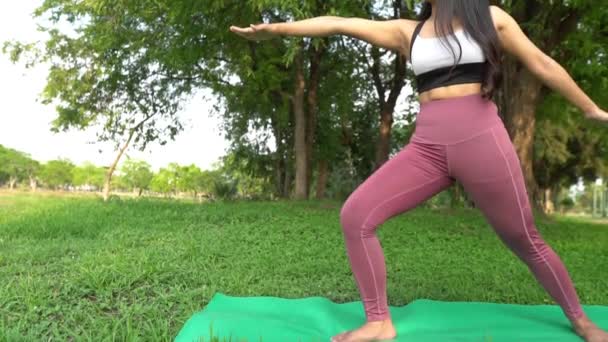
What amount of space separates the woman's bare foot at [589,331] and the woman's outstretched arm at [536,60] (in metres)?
1.08

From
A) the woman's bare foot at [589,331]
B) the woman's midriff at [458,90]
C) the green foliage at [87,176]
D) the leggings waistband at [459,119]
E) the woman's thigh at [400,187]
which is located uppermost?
the green foliage at [87,176]

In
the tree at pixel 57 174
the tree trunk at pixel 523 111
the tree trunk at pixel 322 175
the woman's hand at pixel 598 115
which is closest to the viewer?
the woman's hand at pixel 598 115

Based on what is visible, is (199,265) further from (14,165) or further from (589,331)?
(14,165)

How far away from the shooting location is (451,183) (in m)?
2.75

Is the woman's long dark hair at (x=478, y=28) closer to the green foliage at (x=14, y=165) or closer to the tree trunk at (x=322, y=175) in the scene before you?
the tree trunk at (x=322, y=175)

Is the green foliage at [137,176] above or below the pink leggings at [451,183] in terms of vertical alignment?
above

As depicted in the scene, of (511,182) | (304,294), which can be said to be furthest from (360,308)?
(511,182)

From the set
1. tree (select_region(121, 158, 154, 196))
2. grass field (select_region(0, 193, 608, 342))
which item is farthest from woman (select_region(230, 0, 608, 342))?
tree (select_region(121, 158, 154, 196))

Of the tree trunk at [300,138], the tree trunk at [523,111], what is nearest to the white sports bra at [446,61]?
the tree trunk at [523,111]

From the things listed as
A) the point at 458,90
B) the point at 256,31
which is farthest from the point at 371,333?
the point at 256,31

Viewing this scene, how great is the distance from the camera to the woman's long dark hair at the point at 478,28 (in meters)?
2.54

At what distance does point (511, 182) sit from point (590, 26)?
973 centimetres

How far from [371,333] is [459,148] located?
1.03 meters

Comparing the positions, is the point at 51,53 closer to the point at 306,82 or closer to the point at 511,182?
the point at 306,82
